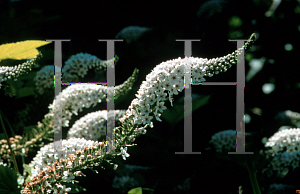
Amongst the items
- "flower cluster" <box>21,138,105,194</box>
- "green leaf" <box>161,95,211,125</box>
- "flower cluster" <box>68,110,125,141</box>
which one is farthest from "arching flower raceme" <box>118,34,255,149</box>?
"green leaf" <box>161,95,211,125</box>

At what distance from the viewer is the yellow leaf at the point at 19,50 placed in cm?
105

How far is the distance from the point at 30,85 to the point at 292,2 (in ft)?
5.50

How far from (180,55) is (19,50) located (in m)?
0.91

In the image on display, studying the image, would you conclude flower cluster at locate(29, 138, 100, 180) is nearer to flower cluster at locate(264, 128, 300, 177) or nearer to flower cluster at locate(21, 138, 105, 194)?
flower cluster at locate(21, 138, 105, 194)

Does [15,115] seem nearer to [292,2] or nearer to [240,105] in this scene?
[240,105]

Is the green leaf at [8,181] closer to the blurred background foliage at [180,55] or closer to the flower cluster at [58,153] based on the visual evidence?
the flower cluster at [58,153]

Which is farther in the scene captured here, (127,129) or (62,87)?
(62,87)

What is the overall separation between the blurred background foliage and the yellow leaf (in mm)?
338

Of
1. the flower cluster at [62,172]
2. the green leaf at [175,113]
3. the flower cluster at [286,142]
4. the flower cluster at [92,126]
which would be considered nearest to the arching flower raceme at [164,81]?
the flower cluster at [62,172]

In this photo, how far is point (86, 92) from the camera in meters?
1.33

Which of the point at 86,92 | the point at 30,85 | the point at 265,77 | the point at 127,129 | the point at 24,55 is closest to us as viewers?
the point at 127,129

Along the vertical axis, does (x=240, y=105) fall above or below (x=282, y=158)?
above

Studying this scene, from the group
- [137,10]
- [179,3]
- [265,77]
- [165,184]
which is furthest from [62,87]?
[265,77]

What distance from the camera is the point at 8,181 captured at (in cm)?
96
